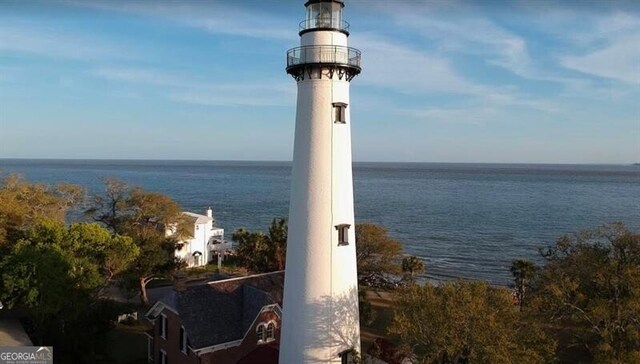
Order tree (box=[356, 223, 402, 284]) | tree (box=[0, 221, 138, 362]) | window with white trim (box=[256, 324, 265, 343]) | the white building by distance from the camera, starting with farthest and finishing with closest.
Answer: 1. the white building
2. tree (box=[356, 223, 402, 284])
3. tree (box=[0, 221, 138, 362])
4. window with white trim (box=[256, 324, 265, 343])

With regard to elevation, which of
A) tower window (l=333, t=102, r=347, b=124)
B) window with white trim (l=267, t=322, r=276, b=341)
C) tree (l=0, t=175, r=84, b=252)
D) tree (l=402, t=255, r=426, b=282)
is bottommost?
tree (l=402, t=255, r=426, b=282)

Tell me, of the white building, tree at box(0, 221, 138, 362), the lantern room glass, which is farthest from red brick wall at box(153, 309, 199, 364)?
the white building

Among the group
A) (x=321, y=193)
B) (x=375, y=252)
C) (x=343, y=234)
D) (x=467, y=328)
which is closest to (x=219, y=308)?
(x=343, y=234)

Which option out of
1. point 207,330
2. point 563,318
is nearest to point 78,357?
point 207,330

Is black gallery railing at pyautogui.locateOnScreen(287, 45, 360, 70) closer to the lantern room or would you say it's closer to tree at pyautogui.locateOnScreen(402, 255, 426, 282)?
the lantern room

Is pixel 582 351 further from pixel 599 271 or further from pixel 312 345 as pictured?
pixel 312 345

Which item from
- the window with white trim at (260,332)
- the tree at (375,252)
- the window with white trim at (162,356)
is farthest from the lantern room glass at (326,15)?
the tree at (375,252)

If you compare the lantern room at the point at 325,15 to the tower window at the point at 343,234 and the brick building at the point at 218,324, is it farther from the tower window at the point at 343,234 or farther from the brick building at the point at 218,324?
the brick building at the point at 218,324
